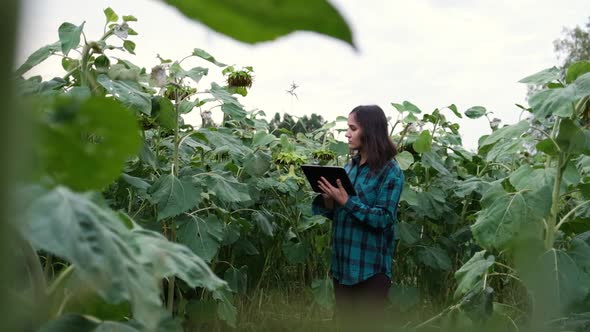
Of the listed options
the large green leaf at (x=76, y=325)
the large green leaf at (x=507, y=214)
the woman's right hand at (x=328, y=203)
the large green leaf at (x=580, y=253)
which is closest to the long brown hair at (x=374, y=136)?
the woman's right hand at (x=328, y=203)

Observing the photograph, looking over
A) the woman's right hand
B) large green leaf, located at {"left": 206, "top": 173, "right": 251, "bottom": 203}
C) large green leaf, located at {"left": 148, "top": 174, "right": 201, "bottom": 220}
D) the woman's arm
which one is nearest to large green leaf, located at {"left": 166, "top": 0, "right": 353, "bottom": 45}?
large green leaf, located at {"left": 148, "top": 174, "right": 201, "bottom": 220}

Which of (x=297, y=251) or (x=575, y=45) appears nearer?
(x=297, y=251)

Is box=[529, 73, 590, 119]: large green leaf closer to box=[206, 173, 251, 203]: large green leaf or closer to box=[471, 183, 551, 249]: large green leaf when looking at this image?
box=[471, 183, 551, 249]: large green leaf

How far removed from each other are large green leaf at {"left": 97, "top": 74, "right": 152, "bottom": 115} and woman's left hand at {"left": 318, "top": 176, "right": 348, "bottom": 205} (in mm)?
790

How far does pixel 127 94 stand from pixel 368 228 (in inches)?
42.9

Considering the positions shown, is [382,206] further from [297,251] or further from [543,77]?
[297,251]

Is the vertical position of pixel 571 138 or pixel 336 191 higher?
pixel 571 138

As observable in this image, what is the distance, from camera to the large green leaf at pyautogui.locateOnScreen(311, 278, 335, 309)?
347cm

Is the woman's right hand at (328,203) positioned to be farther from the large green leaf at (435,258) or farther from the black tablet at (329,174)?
the large green leaf at (435,258)

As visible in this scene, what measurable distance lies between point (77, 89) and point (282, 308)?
2.29m

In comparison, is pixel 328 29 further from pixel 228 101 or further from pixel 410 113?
pixel 410 113

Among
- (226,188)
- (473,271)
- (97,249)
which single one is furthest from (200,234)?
(97,249)

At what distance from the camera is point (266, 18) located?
0.12 m

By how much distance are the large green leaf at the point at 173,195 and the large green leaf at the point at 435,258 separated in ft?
4.91
